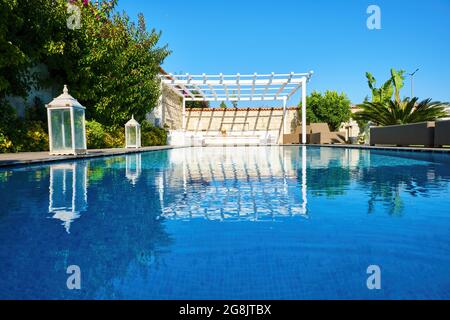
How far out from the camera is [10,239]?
2.88m

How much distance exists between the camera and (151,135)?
23938 millimetres

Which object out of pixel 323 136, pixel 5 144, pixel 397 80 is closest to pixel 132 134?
pixel 5 144

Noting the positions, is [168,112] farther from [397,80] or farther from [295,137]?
[397,80]

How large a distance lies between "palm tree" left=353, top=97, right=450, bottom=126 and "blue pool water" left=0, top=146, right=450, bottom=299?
15.8 meters

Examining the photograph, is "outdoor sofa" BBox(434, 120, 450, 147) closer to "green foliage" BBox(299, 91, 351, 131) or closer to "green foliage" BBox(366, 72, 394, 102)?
"green foliage" BBox(366, 72, 394, 102)

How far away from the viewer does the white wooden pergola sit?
77.3ft

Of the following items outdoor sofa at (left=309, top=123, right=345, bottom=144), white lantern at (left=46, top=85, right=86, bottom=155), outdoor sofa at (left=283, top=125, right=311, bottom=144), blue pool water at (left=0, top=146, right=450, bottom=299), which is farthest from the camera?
outdoor sofa at (left=283, top=125, right=311, bottom=144)

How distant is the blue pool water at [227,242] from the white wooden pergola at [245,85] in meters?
18.8

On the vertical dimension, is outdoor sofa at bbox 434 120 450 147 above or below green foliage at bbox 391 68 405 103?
below

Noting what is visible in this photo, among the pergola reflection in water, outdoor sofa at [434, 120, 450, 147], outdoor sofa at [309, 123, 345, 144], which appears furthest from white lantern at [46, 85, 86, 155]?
outdoor sofa at [309, 123, 345, 144]

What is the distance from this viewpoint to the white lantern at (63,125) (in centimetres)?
1208

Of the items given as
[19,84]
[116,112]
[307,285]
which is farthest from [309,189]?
[116,112]

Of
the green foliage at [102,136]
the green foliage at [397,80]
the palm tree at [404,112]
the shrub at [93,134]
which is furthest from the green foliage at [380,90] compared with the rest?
the shrub at [93,134]

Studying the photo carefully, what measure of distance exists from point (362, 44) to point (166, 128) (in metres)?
18.2
